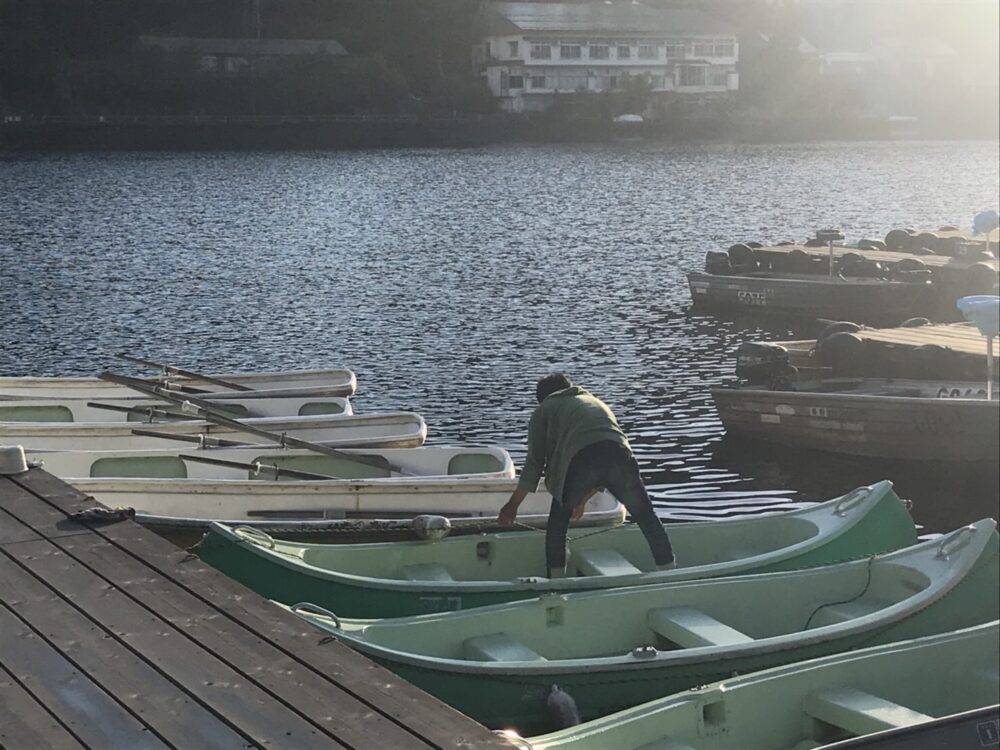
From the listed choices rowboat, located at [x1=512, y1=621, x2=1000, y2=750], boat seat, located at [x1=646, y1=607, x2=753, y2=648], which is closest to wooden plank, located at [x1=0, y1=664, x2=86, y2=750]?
rowboat, located at [x1=512, y1=621, x2=1000, y2=750]

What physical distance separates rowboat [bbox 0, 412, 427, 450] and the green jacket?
4717 millimetres

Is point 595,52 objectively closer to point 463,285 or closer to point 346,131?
point 346,131

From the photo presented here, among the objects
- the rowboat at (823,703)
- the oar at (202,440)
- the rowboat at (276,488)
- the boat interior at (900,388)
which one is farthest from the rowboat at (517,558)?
the boat interior at (900,388)

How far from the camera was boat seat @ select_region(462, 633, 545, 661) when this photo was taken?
966cm

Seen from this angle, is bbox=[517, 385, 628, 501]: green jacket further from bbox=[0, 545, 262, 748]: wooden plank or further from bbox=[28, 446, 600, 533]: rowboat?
bbox=[0, 545, 262, 748]: wooden plank

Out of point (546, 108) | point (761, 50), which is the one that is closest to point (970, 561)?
point (546, 108)

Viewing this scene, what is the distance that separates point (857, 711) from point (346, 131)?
11036cm

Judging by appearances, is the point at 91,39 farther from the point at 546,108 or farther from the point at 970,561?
the point at 970,561

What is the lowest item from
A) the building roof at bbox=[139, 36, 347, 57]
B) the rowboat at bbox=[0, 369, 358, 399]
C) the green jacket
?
the rowboat at bbox=[0, 369, 358, 399]

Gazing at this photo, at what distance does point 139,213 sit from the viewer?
5866 centimetres

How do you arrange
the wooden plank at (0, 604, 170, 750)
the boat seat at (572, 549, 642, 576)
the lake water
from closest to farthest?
1. the wooden plank at (0, 604, 170, 750)
2. the boat seat at (572, 549, 642, 576)
3. the lake water

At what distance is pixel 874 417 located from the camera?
18594mm

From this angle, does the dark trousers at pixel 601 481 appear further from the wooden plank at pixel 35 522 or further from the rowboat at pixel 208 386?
the rowboat at pixel 208 386

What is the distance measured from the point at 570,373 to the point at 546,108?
350ft
